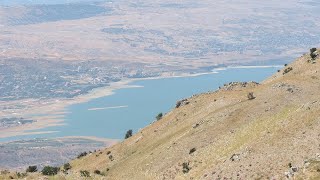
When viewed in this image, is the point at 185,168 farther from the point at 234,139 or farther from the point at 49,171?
the point at 49,171

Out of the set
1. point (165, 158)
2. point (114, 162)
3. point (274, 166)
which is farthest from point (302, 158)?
point (114, 162)

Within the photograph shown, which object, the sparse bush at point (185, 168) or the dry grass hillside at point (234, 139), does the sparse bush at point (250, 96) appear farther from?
the sparse bush at point (185, 168)

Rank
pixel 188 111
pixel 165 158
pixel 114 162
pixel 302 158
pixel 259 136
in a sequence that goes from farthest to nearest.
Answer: pixel 188 111 < pixel 114 162 < pixel 165 158 < pixel 259 136 < pixel 302 158

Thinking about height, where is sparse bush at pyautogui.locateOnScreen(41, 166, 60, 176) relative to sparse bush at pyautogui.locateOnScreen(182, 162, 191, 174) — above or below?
below

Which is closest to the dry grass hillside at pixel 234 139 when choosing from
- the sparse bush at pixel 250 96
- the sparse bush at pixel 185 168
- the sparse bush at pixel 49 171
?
the sparse bush at pixel 185 168

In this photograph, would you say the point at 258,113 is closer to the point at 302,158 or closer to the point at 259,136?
the point at 259,136

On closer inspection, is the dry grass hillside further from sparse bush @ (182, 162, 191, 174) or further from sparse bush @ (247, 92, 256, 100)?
sparse bush @ (247, 92, 256, 100)

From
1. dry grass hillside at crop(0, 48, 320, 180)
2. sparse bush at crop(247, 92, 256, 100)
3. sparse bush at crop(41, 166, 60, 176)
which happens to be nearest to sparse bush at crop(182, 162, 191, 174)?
dry grass hillside at crop(0, 48, 320, 180)

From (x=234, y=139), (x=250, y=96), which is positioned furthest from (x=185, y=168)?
(x=250, y=96)
